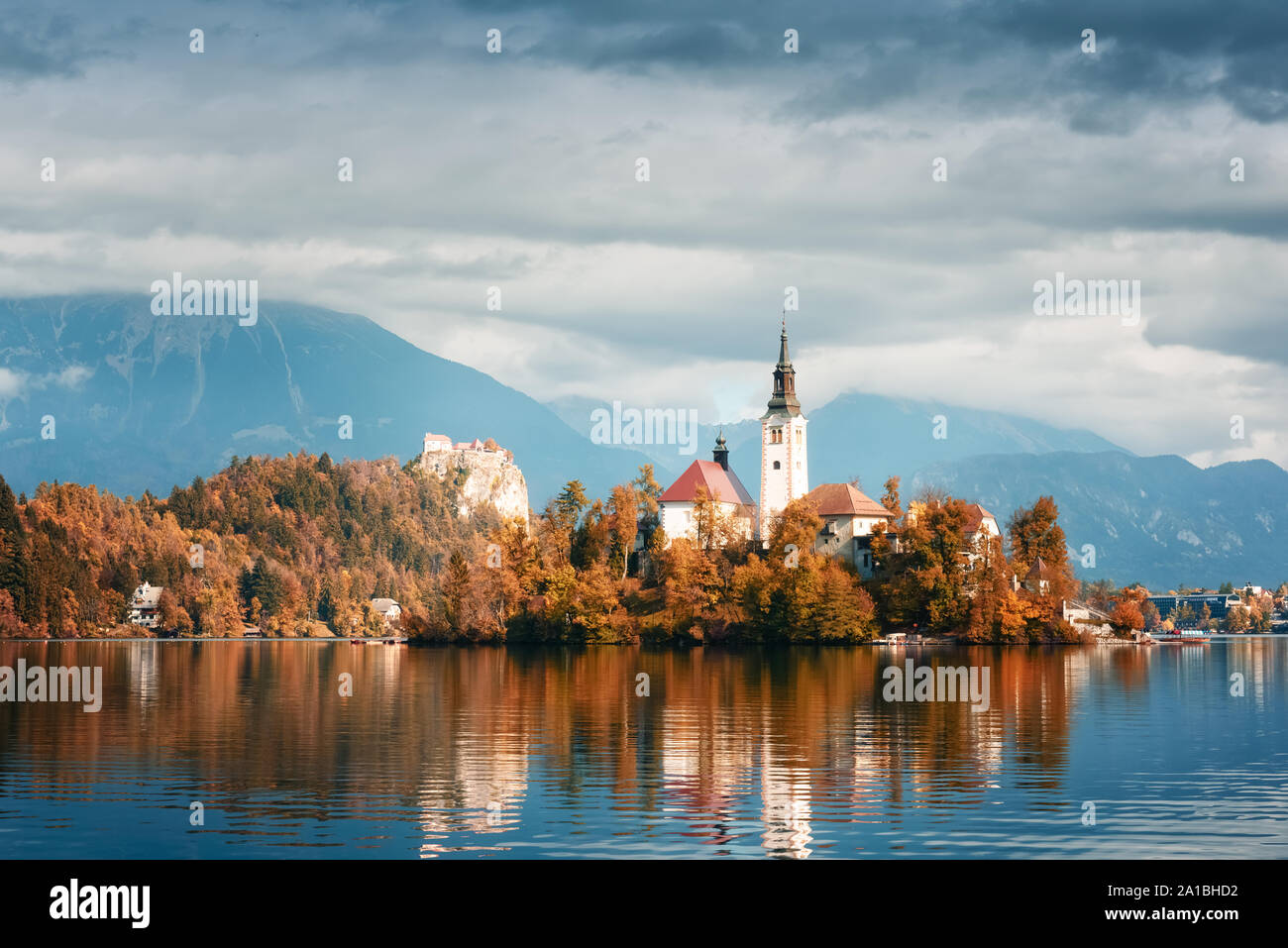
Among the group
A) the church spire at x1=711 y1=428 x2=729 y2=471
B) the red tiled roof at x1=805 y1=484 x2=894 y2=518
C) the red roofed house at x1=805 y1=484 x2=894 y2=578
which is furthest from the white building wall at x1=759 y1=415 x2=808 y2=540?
the red roofed house at x1=805 y1=484 x2=894 y2=578

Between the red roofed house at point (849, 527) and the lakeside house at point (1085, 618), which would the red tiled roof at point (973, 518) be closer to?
the red roofed house at point (849, 527)

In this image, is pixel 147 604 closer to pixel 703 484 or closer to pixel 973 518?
pixel 703 484

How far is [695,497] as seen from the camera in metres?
157

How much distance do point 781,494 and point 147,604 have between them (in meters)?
87.2

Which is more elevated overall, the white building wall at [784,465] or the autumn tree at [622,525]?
the white building wall at [784,465]

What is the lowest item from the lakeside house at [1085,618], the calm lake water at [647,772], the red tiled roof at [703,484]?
the calm lake water at [647,772]

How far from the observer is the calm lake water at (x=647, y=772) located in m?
31.1

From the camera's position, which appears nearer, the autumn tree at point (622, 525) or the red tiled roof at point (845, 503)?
the autumn tree at point (622, 525)

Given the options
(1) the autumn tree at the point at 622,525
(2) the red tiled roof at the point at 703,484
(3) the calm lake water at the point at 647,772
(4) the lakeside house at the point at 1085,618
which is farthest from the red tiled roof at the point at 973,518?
(3) the calm lake water at the point at 647,772

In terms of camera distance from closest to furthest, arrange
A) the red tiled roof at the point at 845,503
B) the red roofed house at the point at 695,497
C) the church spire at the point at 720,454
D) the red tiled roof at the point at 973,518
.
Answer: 1. the red tiled roof at the point at 973,518
2. the red tiled roof at the point at 845,503
3. the red roofed house at the point at 695,497
4. the church spire at the point at 720,454
